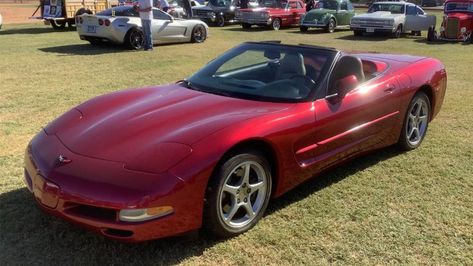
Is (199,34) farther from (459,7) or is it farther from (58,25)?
(459,7)

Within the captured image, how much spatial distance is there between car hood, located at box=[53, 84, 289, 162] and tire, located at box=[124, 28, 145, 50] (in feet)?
32.8

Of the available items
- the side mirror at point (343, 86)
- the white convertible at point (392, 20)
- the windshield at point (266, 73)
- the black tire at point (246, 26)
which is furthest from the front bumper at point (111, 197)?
the black tire at point (246, 26)

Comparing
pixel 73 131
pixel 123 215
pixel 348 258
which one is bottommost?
pixel 348 258

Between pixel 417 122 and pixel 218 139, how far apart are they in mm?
2979

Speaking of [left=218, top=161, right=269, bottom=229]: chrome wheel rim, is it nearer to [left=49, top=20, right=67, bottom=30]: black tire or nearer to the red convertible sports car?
the red convertible sports car

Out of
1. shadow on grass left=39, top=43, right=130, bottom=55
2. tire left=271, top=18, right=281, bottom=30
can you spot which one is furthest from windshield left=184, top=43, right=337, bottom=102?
tire left=271, top=18, right=281, bottom=30

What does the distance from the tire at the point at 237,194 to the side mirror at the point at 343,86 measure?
3.30 ft

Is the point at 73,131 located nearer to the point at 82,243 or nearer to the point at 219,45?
the point at 82,243

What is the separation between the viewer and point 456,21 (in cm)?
1773

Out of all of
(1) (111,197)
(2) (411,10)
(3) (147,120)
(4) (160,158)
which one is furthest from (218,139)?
(2) (411,10)

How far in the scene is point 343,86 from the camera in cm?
405

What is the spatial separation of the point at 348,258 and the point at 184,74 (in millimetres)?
7359

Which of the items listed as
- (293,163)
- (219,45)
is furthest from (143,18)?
(293,163)

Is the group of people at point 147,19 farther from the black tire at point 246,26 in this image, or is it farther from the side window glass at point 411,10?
the side window glass at point 411,10
